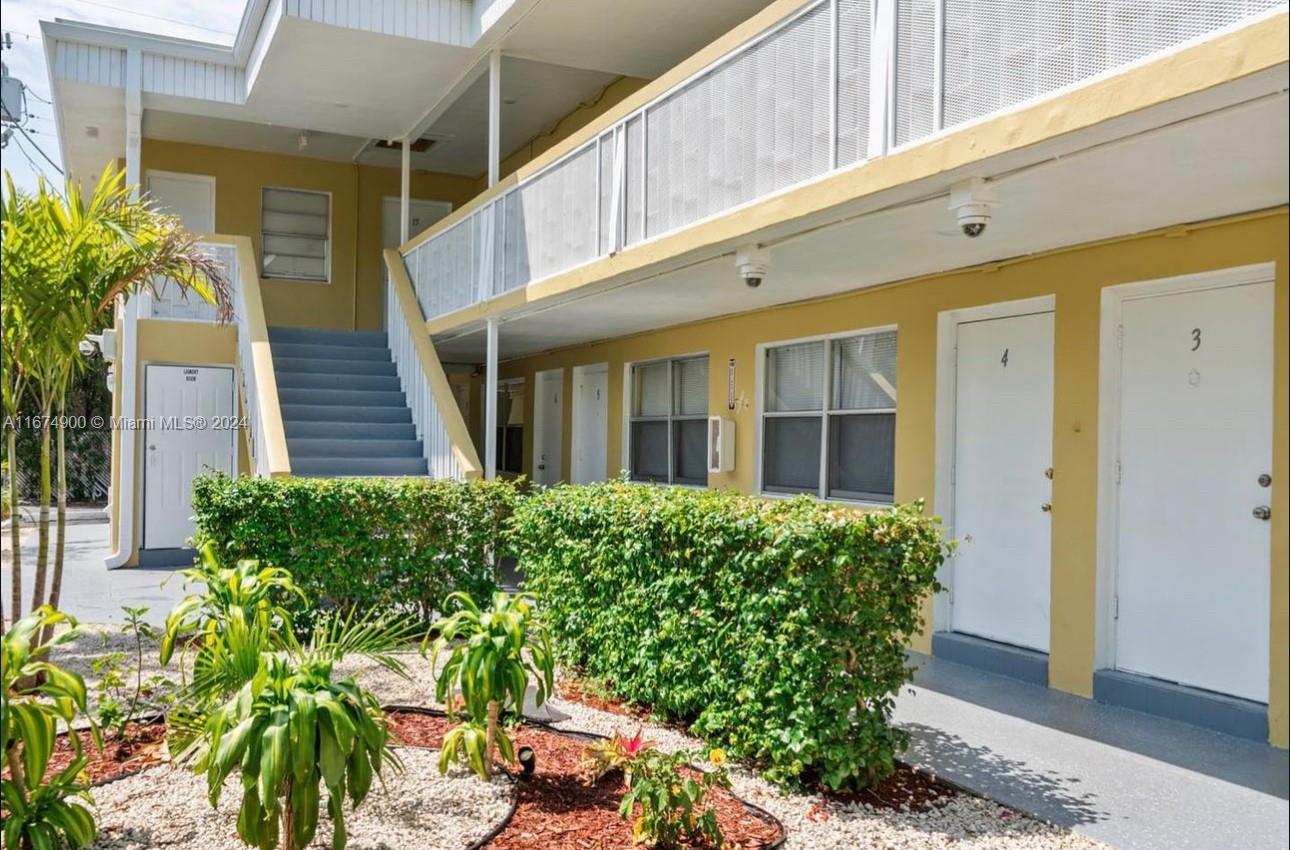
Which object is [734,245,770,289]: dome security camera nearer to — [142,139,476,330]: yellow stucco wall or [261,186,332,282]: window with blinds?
[142,139,476,330]: yellow stucco wall

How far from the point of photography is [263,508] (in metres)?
7.59

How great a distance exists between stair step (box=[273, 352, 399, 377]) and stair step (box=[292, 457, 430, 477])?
2.22 metres

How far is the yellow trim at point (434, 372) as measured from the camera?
9945 millimetres

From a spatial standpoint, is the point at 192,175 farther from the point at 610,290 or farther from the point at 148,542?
the point at 610,290

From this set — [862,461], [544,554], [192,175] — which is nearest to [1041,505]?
[862,461]

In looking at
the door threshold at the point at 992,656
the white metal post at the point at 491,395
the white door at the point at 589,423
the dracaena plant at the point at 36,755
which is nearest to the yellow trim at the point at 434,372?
the white metal post at the point at 491,395

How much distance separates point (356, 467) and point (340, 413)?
1259mm

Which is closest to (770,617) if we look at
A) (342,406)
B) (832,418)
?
(832,418)

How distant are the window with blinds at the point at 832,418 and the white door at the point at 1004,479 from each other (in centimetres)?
76

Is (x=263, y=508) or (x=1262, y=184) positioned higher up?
(x=1262, y=184)

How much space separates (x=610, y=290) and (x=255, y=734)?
5633 millimetres

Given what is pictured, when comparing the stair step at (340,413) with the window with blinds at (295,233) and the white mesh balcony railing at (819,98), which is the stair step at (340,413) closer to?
the white mesh balcony railing at (819,98)

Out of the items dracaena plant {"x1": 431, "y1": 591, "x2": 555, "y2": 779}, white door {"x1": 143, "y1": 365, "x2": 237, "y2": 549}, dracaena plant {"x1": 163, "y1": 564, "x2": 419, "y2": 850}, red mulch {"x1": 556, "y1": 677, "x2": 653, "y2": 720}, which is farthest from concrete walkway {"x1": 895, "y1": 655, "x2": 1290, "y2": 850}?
white door {"x1": 143, "y1": 365, "x2": 237, "y2": 549}

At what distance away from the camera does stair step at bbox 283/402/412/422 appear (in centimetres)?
1170
